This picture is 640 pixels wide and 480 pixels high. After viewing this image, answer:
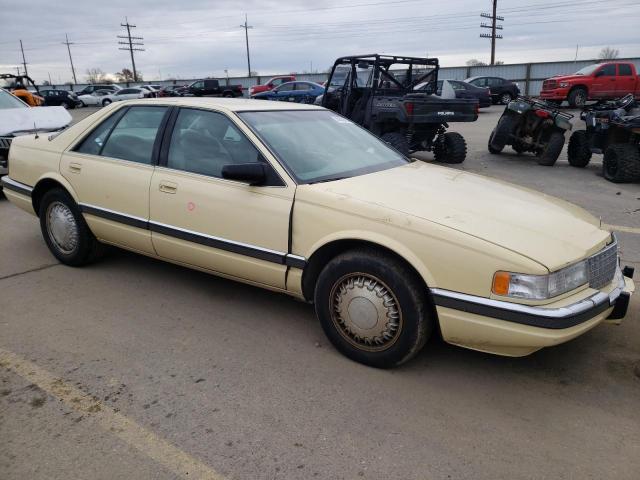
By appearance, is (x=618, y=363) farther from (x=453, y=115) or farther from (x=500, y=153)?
(x=500, y=153)

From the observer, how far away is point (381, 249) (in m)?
2.91

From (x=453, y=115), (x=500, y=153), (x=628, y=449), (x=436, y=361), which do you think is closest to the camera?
(x=628, y=449)

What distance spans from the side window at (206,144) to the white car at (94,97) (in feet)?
121

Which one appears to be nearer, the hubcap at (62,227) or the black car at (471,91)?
the hubcap at (62,227)

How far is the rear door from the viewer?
66.8 feet

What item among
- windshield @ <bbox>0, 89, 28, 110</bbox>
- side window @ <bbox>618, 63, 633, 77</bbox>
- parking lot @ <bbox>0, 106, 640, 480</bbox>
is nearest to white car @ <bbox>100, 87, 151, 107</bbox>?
side window @ <bbox>618, 63, 633, 77</bbox>

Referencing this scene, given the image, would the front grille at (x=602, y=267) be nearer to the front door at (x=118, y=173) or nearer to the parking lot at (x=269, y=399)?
the parking lot at (x=269, y=399)

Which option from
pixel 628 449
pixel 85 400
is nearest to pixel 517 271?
pixel 628 449

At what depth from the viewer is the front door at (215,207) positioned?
327 centimetres

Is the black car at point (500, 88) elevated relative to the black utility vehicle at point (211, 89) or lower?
lower

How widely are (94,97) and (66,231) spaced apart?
36461mm

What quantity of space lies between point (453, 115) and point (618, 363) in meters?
7.36

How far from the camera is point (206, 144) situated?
3705 mm

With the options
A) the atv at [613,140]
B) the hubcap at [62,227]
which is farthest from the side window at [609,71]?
the hubcap at [62,227]
